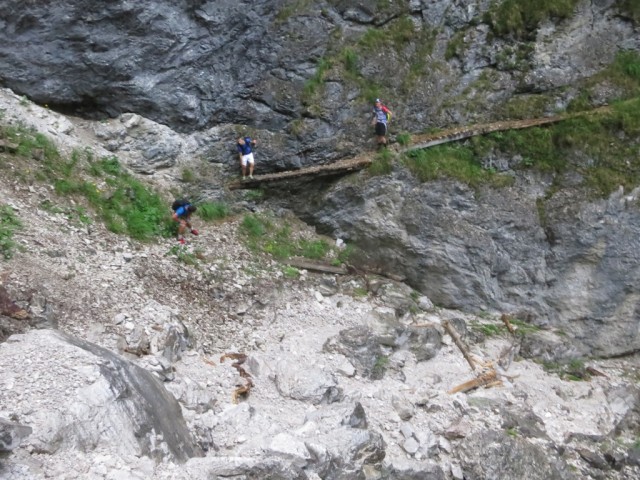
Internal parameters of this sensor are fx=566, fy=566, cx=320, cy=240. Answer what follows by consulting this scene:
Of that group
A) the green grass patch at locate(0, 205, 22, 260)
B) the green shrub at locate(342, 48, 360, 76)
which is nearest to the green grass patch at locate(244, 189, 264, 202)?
the green shrub at locate(342, 48, 360, 76)

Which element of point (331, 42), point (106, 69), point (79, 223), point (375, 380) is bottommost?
point (375, 380)

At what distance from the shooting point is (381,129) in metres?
15.9

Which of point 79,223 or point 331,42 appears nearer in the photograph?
point 79,223

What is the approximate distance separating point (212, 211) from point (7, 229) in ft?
17.5

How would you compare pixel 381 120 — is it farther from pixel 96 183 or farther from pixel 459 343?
pixel 96 183

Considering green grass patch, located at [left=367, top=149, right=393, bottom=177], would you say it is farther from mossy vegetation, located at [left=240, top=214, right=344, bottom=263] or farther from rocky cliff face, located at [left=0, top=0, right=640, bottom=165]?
mossy vegetation, located at [left=240, top=214, right=344, bottom=263]

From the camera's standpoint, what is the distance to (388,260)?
15242 mm

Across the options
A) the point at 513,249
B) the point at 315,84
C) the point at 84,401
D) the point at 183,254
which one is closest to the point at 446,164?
the point at 513,249

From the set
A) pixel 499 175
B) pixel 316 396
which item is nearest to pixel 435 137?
pixel 499 175

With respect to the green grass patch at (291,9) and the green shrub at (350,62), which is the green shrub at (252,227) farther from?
the green grass patch at (291,9)

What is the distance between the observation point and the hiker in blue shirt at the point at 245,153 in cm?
1535

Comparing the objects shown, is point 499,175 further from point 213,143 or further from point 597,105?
point 213,143

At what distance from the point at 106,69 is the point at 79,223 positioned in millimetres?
5185

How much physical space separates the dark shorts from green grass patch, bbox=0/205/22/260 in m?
9.34
